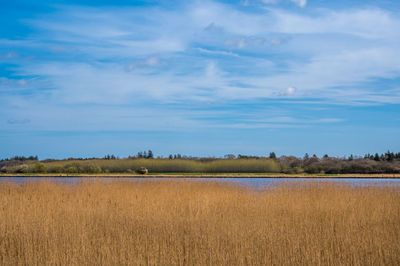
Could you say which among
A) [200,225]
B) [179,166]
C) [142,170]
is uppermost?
[179,166]

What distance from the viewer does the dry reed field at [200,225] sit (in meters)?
6.97

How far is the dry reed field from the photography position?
275 inches

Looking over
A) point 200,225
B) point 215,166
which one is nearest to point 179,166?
point 215,166

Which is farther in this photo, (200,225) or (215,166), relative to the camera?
(215,166)

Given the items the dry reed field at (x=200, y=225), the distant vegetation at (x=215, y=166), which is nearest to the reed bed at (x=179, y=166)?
the distant vegetation at (x=215, y=166)

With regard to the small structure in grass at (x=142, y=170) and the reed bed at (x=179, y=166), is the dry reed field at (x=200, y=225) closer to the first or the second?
the small structure in grass at (x=142, y=170)

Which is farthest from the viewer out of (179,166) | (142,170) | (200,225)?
(179,166)

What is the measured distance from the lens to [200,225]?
899 cm

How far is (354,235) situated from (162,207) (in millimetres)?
4696

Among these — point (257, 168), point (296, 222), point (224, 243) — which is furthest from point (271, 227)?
point (257, 168)

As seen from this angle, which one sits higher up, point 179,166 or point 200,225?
point 179,166

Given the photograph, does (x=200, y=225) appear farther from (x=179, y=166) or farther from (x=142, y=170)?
(x=179, y=166)

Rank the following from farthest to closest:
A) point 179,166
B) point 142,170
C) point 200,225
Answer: point 179,166 → point 142,170 → point 200,225

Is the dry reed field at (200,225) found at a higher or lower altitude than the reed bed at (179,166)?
lower
